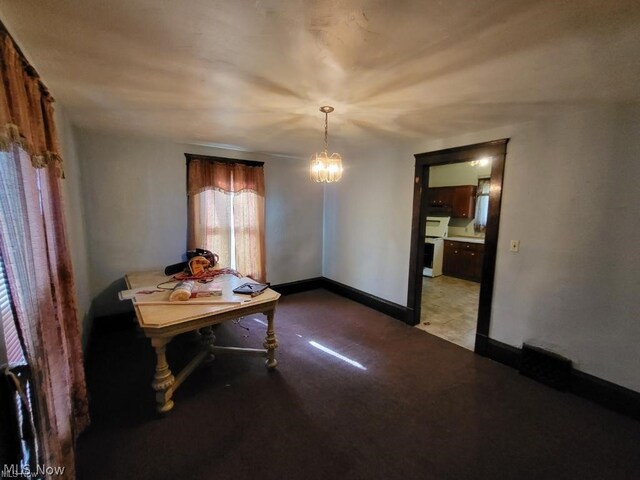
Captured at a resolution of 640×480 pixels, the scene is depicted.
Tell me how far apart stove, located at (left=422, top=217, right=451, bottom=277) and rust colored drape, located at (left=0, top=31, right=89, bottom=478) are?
535cm

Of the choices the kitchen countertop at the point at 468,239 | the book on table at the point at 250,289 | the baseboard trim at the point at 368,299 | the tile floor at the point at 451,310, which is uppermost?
the kitchen countertop at the point at 468,239

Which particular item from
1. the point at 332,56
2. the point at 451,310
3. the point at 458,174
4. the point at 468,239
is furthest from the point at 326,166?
the point at 458,174

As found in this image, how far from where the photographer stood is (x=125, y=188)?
3051 millimetres

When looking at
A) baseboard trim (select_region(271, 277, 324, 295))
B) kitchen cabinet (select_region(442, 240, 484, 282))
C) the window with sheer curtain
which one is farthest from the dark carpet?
kitchen cabinet (select_region(442, 240, 484, 282))

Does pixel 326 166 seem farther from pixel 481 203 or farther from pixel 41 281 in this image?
pixel 481 203

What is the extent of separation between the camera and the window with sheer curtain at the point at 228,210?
341 cm

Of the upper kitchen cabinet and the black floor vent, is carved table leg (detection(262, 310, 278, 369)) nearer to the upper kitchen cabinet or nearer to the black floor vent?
the black floor vent

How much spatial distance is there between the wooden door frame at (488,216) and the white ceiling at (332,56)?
0.40 metres

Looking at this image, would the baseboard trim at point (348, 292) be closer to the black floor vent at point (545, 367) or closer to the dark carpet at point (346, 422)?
the dark carpet at point (346, 422)

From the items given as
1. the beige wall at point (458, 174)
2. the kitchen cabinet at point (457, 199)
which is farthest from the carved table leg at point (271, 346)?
the beige wall at point (458, 174)

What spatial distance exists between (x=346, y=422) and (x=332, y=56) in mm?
2289

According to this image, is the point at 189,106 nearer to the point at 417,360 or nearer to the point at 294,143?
the point at 294,143

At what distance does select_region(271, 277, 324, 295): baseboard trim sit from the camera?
4404 mm

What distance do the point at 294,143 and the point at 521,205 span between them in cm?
250
